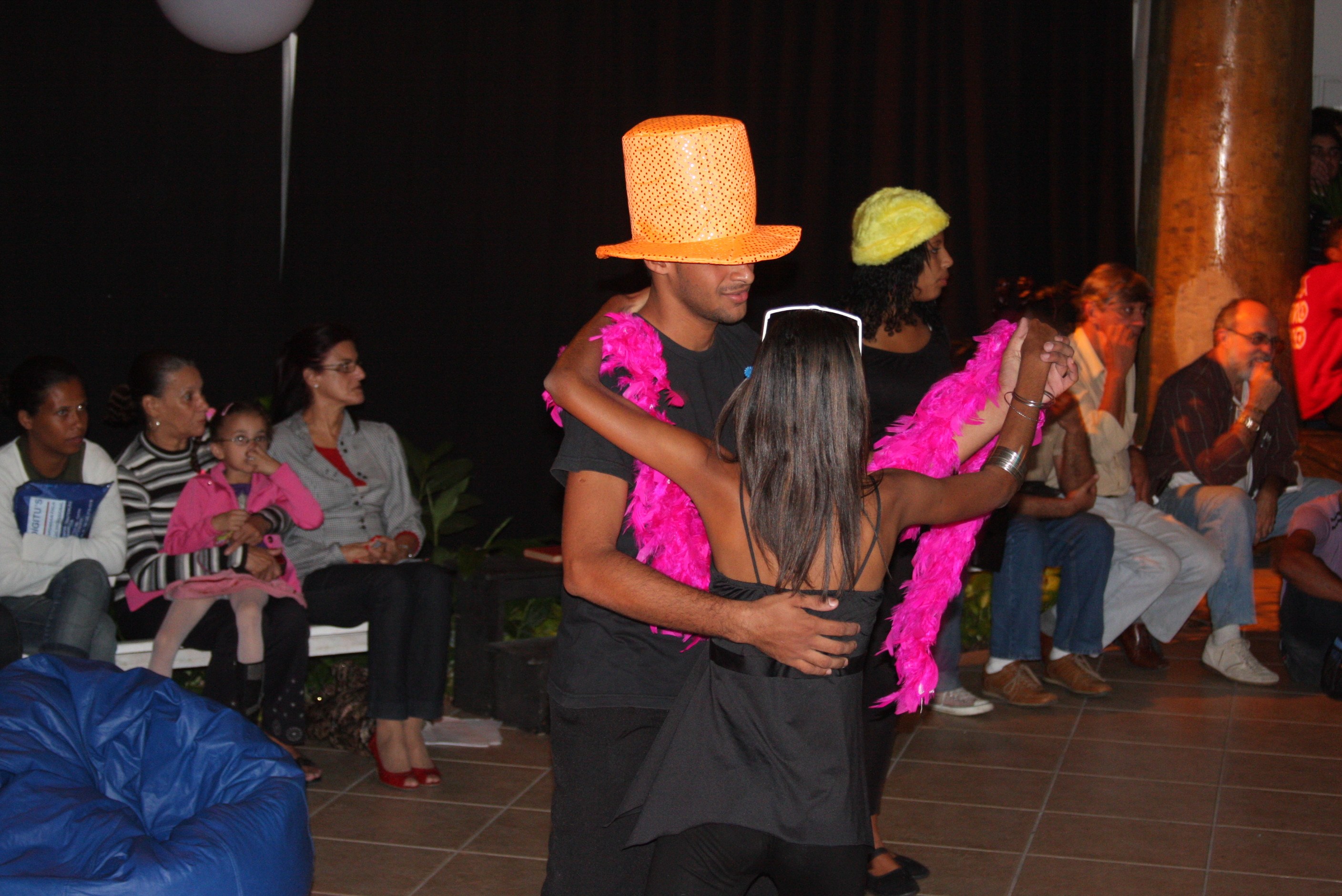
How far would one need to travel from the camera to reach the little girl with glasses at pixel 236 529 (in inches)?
149

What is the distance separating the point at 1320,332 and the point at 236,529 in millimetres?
4834

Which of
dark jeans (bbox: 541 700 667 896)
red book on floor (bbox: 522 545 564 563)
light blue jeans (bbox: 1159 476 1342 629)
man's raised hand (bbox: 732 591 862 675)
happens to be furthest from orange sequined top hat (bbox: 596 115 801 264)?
light blue jeans (bbox: 1159 476 1342 629)

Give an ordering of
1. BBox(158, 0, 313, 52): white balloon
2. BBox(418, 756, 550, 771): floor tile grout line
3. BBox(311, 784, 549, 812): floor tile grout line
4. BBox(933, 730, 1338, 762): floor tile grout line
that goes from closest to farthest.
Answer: BBox(311, 784, 549, 812): floor tile grout line → BBox(418, 756, 550, 771): floor tile grout line → BBox(933, 730, 1338, 762): floor tile grout line → BBox(158, 0, 313, 52): white balloon

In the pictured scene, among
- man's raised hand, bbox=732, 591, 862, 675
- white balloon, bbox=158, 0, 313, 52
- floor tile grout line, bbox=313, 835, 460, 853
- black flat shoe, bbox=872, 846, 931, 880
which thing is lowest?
floor tile grout line, bbox=313, 835, 460, 853

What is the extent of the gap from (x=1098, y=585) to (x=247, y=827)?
3296 mm

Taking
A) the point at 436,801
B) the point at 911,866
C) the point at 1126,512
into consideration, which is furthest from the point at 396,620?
the point at 1126,512

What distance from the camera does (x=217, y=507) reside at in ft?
12.9

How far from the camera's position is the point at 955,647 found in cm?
437

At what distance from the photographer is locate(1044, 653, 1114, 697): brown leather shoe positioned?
4.69 meters

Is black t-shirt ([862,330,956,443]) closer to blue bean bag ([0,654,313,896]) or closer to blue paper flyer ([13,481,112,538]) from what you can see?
blue bean bag ([0,654,313,896])

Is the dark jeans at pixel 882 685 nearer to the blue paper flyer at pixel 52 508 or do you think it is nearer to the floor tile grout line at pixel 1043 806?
the floor tile grout line at pixel 1043 806

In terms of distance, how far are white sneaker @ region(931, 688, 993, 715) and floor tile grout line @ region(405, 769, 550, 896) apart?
1452 mm

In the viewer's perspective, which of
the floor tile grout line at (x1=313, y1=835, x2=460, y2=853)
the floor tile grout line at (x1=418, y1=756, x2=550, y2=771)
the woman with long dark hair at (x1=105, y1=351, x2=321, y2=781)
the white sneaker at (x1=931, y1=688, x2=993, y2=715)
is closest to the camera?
Answer: the floor tile grout line at (x1=313, y1=835, x2=460, y2=853)

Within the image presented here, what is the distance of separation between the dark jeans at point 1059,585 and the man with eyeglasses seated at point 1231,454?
576 millimetres
